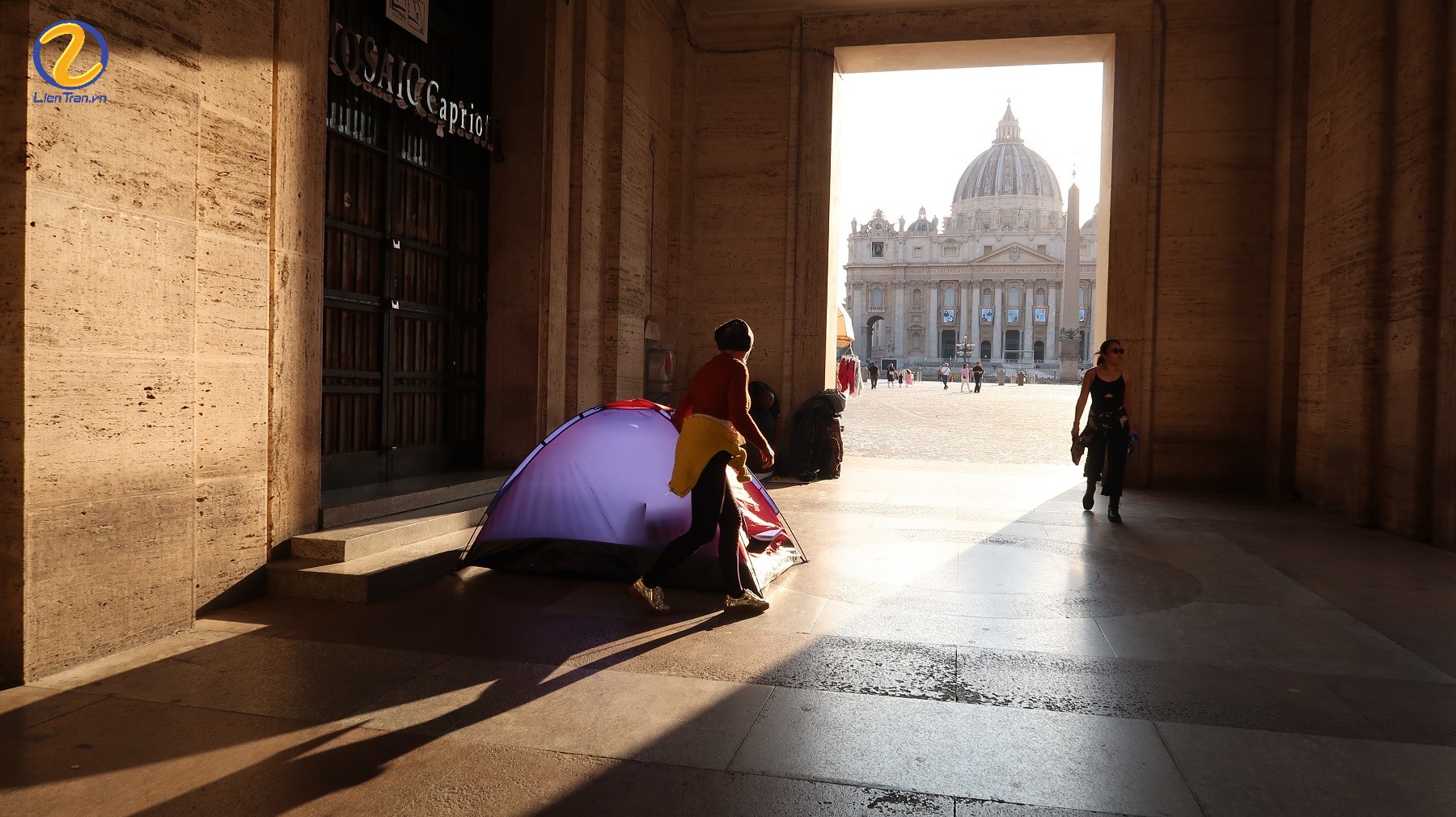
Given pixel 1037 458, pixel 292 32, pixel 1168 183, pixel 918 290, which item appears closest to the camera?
pixel 292 32

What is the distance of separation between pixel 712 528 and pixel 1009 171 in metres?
129

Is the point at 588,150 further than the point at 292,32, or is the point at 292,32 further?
the point at 588,150

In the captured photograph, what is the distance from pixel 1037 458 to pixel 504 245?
10.2 meters

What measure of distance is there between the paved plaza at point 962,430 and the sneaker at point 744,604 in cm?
973

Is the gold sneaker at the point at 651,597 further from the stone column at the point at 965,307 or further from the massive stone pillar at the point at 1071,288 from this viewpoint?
the stone column at the point at 965,307

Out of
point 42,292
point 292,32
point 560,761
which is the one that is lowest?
point 560,761

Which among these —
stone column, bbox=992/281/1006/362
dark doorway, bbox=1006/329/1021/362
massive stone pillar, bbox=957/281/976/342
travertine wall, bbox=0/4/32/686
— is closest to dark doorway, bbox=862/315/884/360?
massive stone pillar, bbox=957/281/976/342

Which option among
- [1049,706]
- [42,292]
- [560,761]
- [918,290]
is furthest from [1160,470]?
[918,290]

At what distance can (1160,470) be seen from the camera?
11438mm

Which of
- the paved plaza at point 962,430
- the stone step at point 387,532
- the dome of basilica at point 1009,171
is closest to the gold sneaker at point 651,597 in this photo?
the stone step at point 387,532

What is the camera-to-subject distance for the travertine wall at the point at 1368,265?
793 cm

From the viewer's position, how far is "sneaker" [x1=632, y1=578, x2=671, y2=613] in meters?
5.22

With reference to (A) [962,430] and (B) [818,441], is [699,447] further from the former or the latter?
(A) [962,430]

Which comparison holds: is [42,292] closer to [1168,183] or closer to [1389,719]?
[1389,719]
